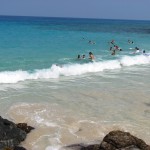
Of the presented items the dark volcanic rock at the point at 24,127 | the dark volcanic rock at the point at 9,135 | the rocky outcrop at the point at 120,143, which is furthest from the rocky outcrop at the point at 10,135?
the rocky outcrop at the point at 120,143

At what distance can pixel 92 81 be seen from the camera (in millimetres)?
23000

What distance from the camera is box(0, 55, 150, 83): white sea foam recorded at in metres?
23.6

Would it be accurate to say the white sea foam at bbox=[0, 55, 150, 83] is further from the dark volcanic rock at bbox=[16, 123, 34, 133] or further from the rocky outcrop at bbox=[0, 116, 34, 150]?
the rocky outcrop at bbox=[0, 116, 34, 150]

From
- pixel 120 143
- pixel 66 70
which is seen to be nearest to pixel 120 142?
pixel 120 143

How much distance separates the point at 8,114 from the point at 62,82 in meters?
7.79

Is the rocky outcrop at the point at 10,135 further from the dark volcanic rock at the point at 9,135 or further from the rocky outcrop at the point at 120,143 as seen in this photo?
the rocky outcrop at the point at 120,143

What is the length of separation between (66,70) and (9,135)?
50.1ft

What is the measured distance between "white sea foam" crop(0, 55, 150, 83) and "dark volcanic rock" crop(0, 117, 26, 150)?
10516 mm

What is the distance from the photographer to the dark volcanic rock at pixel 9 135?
11477 millimetres

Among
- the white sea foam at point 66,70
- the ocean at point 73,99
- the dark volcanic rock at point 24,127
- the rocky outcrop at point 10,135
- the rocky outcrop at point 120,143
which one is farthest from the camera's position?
the white sea foam at point 66,70

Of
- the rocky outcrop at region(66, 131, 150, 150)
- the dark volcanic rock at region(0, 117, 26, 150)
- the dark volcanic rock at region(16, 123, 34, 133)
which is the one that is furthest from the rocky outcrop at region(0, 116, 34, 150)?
the rocky outcrop at region(66, 131, 150, 150)

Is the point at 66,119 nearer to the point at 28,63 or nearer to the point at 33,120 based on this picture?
the point at 33,120

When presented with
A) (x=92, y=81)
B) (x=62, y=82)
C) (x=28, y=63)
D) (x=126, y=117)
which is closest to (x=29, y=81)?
(x=62, y=82)

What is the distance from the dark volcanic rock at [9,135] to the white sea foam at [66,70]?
1052cm
